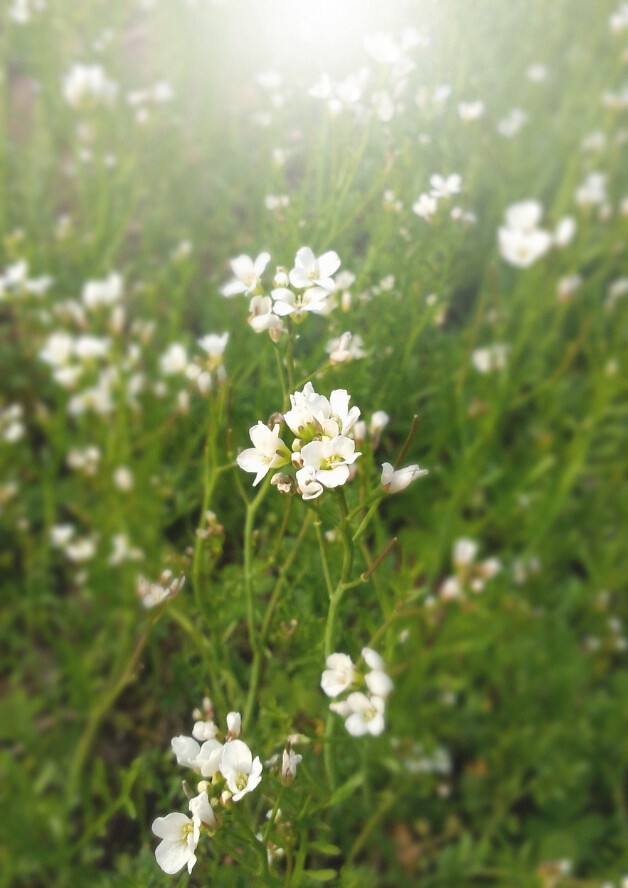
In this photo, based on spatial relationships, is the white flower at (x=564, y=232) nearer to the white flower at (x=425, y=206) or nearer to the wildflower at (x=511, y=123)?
the wildflower at (x=511, y=123)

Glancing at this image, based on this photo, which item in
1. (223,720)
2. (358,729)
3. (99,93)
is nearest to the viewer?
(358,729)

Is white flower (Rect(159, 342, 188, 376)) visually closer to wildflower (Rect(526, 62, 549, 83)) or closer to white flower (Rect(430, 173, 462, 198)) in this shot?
white flower (Rect(430, 173, 462, 198))

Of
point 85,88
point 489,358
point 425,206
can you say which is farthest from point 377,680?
point 85,88

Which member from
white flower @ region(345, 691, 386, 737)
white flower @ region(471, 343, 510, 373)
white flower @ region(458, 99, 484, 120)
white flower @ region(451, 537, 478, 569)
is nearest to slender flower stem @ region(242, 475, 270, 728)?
white flower @ region(345, 691, 386, 737)

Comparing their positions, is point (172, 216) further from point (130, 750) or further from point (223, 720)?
point (223, 720)

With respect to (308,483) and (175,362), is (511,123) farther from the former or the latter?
(308,483)

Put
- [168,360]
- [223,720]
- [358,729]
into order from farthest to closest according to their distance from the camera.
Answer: [168,360] → [223,720] → [358,729]

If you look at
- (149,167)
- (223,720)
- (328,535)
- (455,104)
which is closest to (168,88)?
(149,167)
